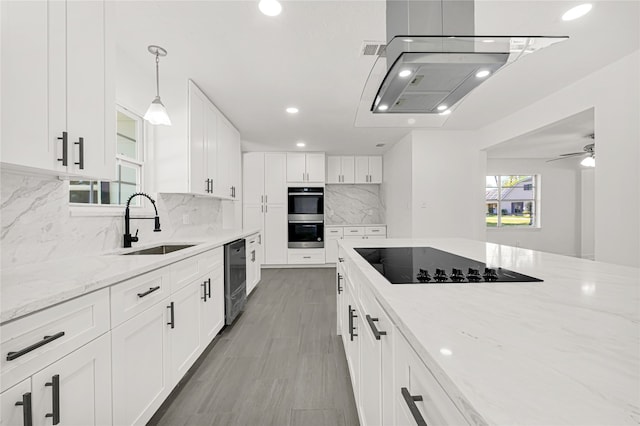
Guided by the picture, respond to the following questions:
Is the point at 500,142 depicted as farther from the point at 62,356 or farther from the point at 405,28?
the point at 62,356

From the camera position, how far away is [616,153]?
8.51 feet

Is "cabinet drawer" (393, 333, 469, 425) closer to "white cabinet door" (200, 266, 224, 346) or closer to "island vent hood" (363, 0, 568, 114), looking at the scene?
"island vent hood" (363, 0, 568, 114)

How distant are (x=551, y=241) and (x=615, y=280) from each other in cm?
762

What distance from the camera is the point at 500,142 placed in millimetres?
4125

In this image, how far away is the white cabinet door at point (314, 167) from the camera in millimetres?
5879

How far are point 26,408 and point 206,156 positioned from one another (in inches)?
105

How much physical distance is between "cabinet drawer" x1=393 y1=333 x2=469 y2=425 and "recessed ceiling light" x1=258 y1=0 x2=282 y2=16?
6.43 feet

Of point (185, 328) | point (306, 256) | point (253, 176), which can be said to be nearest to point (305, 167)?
point (253, 176)

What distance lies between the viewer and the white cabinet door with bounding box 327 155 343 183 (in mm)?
6387

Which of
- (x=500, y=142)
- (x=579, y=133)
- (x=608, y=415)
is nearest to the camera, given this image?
(x=608, y=415)

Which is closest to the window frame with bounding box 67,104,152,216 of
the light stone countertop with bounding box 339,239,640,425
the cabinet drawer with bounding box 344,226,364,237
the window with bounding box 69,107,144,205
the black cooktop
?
the window with bounding box 69,107,144,205

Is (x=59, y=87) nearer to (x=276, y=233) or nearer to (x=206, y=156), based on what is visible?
(x=206, y=156)

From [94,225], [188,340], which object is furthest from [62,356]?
[94,225]

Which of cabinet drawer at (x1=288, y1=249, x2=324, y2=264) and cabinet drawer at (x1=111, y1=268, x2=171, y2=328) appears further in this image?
cabinet drawer at (x1=288, y1=249, x2=324, y2=264)
